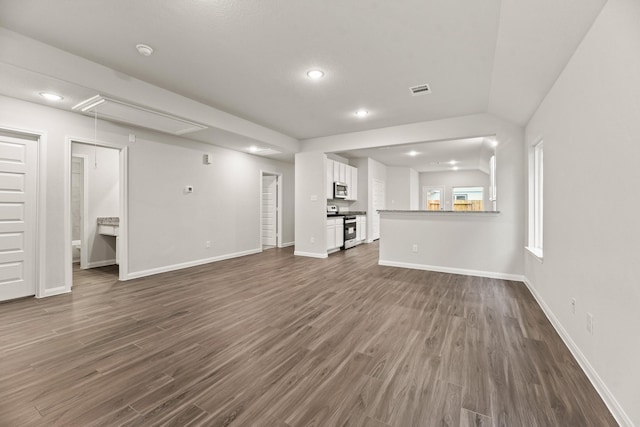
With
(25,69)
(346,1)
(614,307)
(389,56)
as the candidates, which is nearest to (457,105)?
(389,56)

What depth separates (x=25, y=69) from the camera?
2.53 m

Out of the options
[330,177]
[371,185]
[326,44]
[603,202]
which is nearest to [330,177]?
[330,177]

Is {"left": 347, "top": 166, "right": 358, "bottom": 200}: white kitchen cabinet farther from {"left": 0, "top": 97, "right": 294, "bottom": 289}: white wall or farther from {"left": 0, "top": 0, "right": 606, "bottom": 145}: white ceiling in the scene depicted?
{"left": 0, "top": 0, "right": 606, "bottom": 145}: white ceiling

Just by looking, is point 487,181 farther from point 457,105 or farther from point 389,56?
point 389,56

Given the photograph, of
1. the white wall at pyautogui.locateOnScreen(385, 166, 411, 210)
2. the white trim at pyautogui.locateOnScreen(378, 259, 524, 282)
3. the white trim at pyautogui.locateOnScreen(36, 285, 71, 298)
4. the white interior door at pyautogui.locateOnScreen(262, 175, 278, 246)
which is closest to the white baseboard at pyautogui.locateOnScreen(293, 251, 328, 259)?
the white trim at pyautogui.locateOnScreen(378, 259, 524, 282)

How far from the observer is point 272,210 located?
7.62 m

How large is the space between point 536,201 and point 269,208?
19.3ft

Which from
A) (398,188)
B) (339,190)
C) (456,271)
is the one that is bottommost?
(456,271)

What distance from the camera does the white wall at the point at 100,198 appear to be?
209 inches

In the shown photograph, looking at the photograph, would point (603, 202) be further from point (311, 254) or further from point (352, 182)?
point (352, 182)

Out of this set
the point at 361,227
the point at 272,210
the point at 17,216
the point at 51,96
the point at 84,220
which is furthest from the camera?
the point at 361,227

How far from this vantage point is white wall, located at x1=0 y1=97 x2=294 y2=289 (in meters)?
3.55

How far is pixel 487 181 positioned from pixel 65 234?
39.1ft

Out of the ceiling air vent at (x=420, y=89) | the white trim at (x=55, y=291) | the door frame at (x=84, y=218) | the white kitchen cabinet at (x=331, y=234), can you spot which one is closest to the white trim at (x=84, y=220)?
the door frame at (x=84, y=218)
